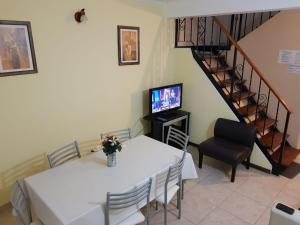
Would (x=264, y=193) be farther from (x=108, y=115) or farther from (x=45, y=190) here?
(x=45, y=190)

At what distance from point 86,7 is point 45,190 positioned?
231 centimetres

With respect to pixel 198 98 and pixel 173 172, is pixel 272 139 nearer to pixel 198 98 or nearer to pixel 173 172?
pixel 198 98

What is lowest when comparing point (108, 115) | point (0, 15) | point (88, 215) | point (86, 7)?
point (88, 215)

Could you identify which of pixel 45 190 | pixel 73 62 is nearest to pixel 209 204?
pixel 45 190

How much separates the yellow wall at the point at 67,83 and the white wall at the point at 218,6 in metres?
0.32

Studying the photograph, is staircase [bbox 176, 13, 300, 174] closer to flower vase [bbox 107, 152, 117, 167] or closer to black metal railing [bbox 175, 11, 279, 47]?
black metal railing [bbox 175, 11, 279, 47]

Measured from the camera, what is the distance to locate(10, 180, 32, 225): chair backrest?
174cm

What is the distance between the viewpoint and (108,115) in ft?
12.0

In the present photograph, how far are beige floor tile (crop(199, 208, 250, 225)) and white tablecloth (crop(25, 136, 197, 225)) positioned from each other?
508 millimetres

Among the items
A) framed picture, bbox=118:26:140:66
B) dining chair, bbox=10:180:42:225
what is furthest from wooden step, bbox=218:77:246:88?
dining chair, bbox=10:180:42:225

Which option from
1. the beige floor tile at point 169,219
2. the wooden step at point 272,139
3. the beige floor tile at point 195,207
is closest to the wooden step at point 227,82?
the wooden step at point 272,139

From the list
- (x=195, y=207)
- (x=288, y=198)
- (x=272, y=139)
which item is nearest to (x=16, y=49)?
(x=195, y=207)

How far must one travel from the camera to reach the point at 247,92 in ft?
14.5

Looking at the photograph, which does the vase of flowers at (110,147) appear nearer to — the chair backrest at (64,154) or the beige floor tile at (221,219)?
the chair backrest at (64,154)
